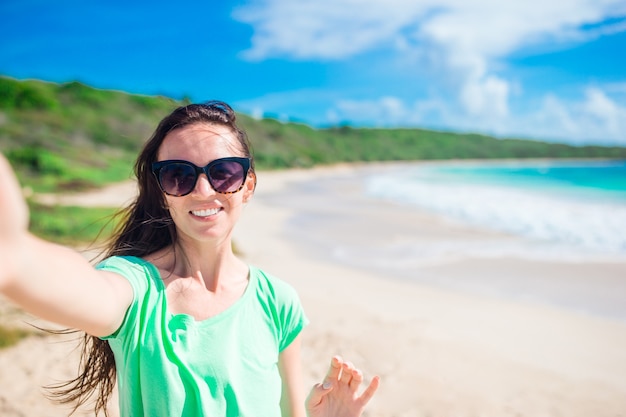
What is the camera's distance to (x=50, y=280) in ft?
3.28

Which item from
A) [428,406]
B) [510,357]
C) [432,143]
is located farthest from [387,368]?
[432,143]

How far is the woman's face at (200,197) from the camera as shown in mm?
1604

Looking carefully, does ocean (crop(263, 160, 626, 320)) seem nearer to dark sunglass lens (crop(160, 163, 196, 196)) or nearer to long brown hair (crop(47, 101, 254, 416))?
long brown hair (crop(47, 101, 254, 416))

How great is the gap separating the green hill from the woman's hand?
124cm

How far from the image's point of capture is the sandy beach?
13.5ft

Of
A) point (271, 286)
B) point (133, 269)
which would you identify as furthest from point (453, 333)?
point (133, 269)

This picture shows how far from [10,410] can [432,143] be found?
97282 millimetres

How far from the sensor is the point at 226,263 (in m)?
1.72

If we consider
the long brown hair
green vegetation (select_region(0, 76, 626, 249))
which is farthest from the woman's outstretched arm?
green vegetation (select_region(0, 76, 626, 249))

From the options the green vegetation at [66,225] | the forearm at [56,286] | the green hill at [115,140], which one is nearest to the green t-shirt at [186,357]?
the forearm at [56,286]

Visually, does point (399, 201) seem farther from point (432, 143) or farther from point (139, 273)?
point (432, 143)

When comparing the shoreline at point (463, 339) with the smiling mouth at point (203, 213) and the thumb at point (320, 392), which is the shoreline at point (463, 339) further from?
the smiling mouth at point (203, 213)

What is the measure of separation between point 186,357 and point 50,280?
545mm

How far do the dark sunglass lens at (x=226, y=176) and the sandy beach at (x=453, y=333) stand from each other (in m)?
2.92
